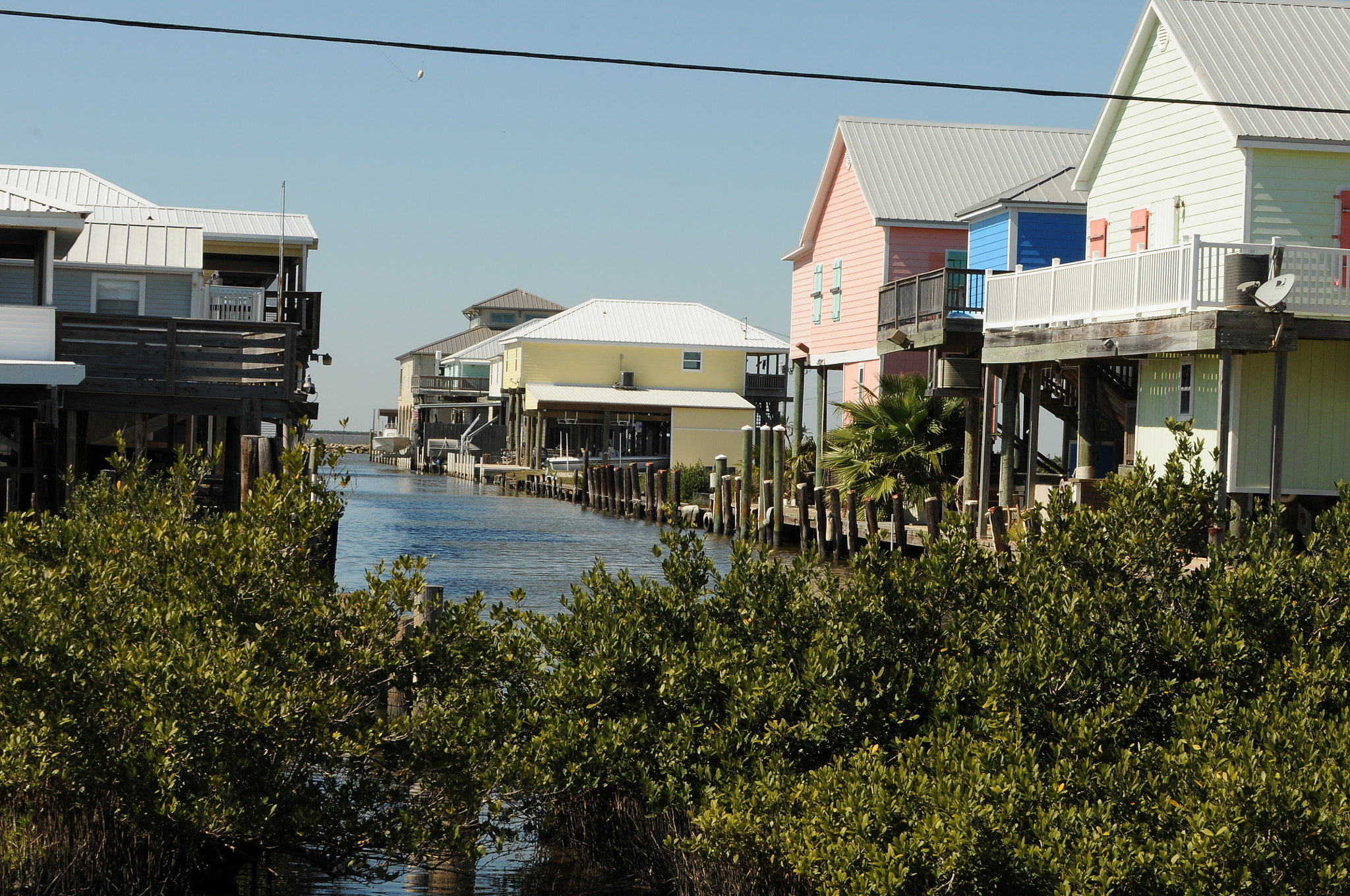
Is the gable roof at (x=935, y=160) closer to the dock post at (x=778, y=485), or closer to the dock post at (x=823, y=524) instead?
the dock post at (x=778, y=485)

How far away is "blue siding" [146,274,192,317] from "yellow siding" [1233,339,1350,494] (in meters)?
17.5

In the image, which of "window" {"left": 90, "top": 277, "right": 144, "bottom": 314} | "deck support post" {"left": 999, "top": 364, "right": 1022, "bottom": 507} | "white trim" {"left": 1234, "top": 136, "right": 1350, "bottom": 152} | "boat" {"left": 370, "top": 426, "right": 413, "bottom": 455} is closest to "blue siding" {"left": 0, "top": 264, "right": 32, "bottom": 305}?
"window" {"left": 90, "top": 277, "right": 144, "bottom": 314}

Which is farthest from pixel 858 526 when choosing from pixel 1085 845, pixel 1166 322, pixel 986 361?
pixel 1085 845

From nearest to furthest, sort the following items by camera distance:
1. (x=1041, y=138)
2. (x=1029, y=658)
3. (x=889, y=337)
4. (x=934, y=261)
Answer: (x=1029, y=658) → (x=889, y=337) → (x=934, y=261) → (x=1041, y=138)

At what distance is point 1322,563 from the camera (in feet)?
31.7

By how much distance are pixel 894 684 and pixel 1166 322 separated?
11948 millimetres

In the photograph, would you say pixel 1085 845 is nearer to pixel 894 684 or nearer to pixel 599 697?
pixel 894 684

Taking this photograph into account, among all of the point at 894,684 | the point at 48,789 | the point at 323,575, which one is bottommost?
the point at 48,789

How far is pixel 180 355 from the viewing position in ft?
68.4

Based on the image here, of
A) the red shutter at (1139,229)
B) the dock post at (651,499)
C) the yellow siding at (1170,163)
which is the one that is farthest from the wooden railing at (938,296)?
the dock post at (651,499)

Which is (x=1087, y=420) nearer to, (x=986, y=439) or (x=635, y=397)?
(x=986, y=439)

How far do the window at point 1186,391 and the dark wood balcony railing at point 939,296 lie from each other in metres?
5.69

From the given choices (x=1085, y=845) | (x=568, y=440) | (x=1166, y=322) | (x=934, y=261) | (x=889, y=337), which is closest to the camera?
(x=1085, y=845)

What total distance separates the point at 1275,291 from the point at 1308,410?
2.97 m
